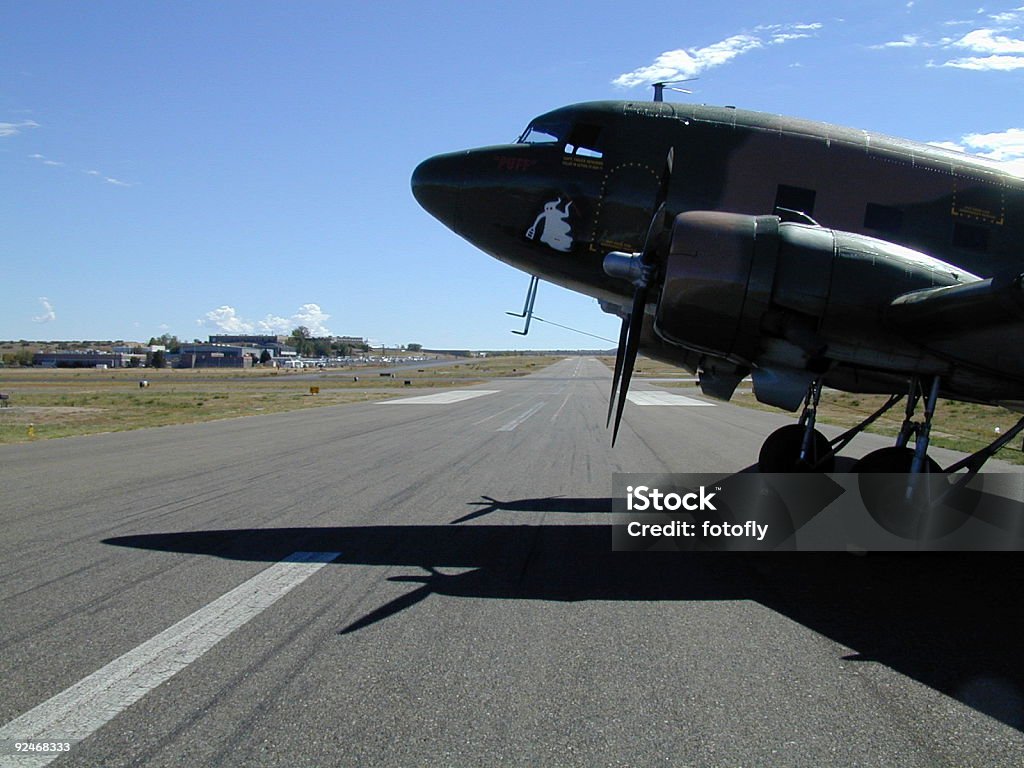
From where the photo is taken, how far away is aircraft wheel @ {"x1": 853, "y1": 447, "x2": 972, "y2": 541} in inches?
318

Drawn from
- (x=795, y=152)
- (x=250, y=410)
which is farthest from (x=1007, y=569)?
(x=250, y=410)

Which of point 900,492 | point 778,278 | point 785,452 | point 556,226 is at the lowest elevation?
point 900,492

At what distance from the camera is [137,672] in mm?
4883

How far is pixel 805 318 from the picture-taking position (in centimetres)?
804

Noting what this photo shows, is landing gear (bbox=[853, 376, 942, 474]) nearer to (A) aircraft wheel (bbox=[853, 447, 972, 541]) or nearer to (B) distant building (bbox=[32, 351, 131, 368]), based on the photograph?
(A) aircraft wheel (bbox=[853, 447, 972, 541])

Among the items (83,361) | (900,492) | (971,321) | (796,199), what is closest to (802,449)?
(900,492)

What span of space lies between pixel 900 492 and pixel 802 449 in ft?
8.85

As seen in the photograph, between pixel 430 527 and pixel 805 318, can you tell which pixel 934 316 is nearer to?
pixel 805 318

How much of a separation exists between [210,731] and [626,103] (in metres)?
9.66

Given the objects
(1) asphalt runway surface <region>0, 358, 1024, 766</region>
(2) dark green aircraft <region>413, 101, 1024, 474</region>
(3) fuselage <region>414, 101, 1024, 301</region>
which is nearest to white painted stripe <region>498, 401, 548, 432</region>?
(2) dark green aircraft <region>413, 101, 1024, 474</region>

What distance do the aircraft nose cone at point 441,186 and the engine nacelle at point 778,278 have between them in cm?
410

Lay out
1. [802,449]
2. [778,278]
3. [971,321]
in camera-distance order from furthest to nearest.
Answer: [802,449]
[778,278]
[971,321]

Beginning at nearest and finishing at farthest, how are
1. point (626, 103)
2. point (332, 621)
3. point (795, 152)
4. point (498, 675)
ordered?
point (498, 675), point (332, 621), point (795, 152), point (626, 103)

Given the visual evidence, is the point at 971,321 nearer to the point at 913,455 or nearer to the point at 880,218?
the point at 913,455
